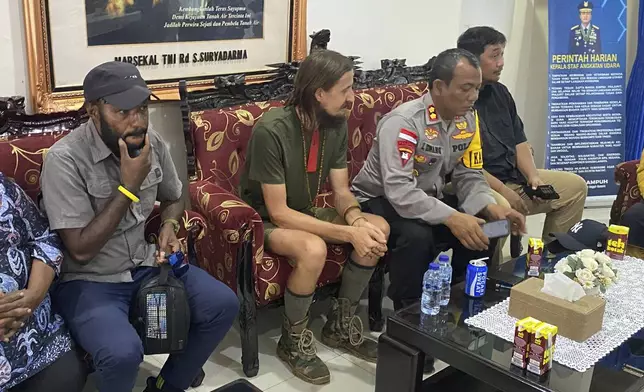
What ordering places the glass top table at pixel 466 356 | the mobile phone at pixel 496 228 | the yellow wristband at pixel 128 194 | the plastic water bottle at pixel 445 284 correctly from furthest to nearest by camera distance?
the mobile phone at pixel 496 228
the plastic water bottle at pixel 445 284
the yellow wristband at pixel 128 194
the glass top table at pixel 466 356

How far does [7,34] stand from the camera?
91.0 inches

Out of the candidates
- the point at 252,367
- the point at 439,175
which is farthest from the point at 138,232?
the point at 439,175

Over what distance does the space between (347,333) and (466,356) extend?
844mm

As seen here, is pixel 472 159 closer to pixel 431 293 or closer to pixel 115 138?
pixel 431 293

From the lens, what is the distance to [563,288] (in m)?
1.89

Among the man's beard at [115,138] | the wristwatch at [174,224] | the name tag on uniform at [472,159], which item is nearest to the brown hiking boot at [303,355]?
the wristwatch at [174,224]

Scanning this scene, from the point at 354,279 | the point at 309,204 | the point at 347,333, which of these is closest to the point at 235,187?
the point at 309,204

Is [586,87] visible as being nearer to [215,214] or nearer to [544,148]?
[544,148]

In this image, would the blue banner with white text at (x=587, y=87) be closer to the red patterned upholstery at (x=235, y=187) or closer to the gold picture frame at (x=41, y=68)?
the red patterned upholstery at (x=235, y=187)

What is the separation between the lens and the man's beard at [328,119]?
2.43 m

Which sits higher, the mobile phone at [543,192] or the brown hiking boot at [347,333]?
the mobile phone at [543,192]

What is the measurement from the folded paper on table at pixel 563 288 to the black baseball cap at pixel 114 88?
1.25 metres

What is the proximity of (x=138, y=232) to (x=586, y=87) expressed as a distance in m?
3.36

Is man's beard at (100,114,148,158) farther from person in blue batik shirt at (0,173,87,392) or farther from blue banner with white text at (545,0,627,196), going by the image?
blue banner with white text at (545,0,627,196)
